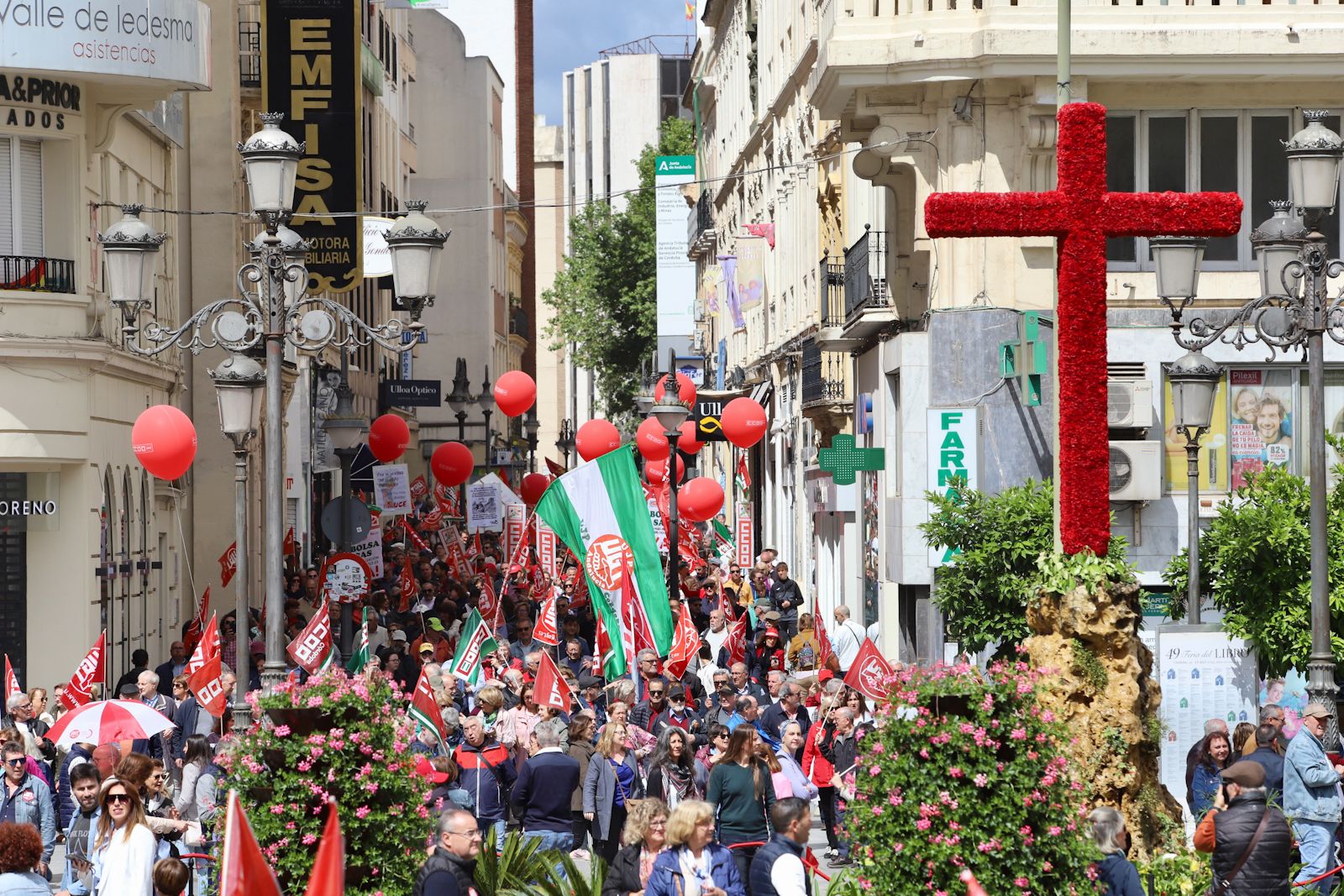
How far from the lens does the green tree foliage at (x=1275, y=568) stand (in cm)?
1853

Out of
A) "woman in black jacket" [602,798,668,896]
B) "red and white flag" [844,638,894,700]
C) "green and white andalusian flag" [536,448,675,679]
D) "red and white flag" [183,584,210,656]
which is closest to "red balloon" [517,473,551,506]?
"red and white flag" [183,584,210,656]

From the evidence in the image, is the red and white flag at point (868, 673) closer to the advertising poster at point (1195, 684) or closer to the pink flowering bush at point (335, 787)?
the advertising poster at point (1195, 684)

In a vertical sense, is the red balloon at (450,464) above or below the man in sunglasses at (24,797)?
above

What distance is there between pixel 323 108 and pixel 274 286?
18957mm

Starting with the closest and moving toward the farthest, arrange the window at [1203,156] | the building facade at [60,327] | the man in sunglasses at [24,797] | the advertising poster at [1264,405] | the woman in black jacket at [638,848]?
the woman in black jacket at [638,848]
the man in sunglasses at [24,797]
the building facade at [60,327]
the advertising poster at [1264,405]
the window at [1203,156]

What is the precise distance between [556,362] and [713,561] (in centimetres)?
9633

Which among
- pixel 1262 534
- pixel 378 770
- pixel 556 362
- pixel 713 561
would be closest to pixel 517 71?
pixel 556 362

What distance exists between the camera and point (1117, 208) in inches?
517

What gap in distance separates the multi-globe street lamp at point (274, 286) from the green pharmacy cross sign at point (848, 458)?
1141 centimetres

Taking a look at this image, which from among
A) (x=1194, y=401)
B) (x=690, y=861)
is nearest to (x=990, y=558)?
(x=1194, y=401)

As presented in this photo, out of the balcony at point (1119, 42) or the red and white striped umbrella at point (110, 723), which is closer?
the red and white striped umbrella at point (110, 723)

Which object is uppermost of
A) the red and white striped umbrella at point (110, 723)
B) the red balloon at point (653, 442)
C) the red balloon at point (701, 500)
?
the red balloon at point (653, 442)

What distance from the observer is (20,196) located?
2467 centimetres

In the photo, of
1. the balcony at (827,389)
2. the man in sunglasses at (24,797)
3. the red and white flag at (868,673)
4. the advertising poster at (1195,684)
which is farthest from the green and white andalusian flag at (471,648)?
the balcony at (827,389)
